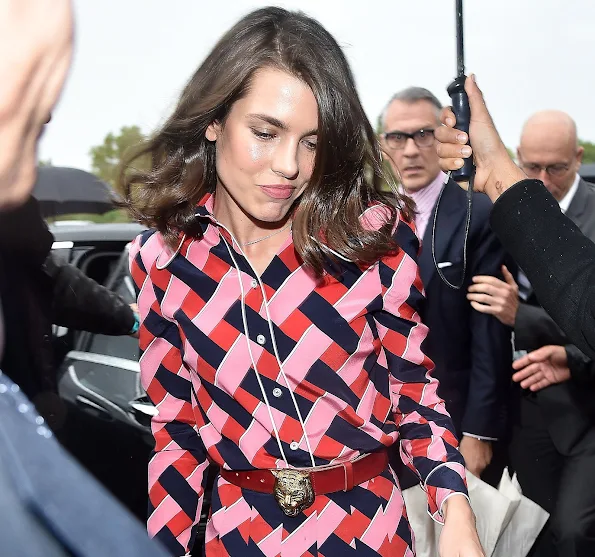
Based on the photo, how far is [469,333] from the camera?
2.94 metres

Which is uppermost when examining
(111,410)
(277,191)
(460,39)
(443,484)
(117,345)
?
(460,39)

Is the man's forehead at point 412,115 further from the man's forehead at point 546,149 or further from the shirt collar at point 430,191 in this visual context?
the man's forehead at point 546,149

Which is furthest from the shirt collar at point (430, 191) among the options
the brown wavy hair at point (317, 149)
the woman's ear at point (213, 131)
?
the woman's ear at point (213, 131)

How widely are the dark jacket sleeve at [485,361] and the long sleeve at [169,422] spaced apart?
4.61 feet

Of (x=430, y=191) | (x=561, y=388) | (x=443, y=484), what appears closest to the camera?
(x=443, y=484)

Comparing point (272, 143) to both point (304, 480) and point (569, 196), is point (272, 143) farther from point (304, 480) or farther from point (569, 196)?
point (569, 196)

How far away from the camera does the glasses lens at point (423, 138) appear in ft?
10.8

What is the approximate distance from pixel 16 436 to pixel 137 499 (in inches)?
90.1

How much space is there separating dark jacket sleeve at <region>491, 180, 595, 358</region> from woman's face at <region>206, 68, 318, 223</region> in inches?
16.2

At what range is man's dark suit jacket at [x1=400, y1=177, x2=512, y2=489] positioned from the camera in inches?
111

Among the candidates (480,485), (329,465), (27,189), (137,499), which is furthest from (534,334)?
(27,189)

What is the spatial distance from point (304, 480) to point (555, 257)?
1.91 feet

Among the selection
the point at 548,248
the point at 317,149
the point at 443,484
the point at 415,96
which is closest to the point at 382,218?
the point at 317,149

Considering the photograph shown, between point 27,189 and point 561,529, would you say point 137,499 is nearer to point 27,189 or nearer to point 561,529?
point 561,529
